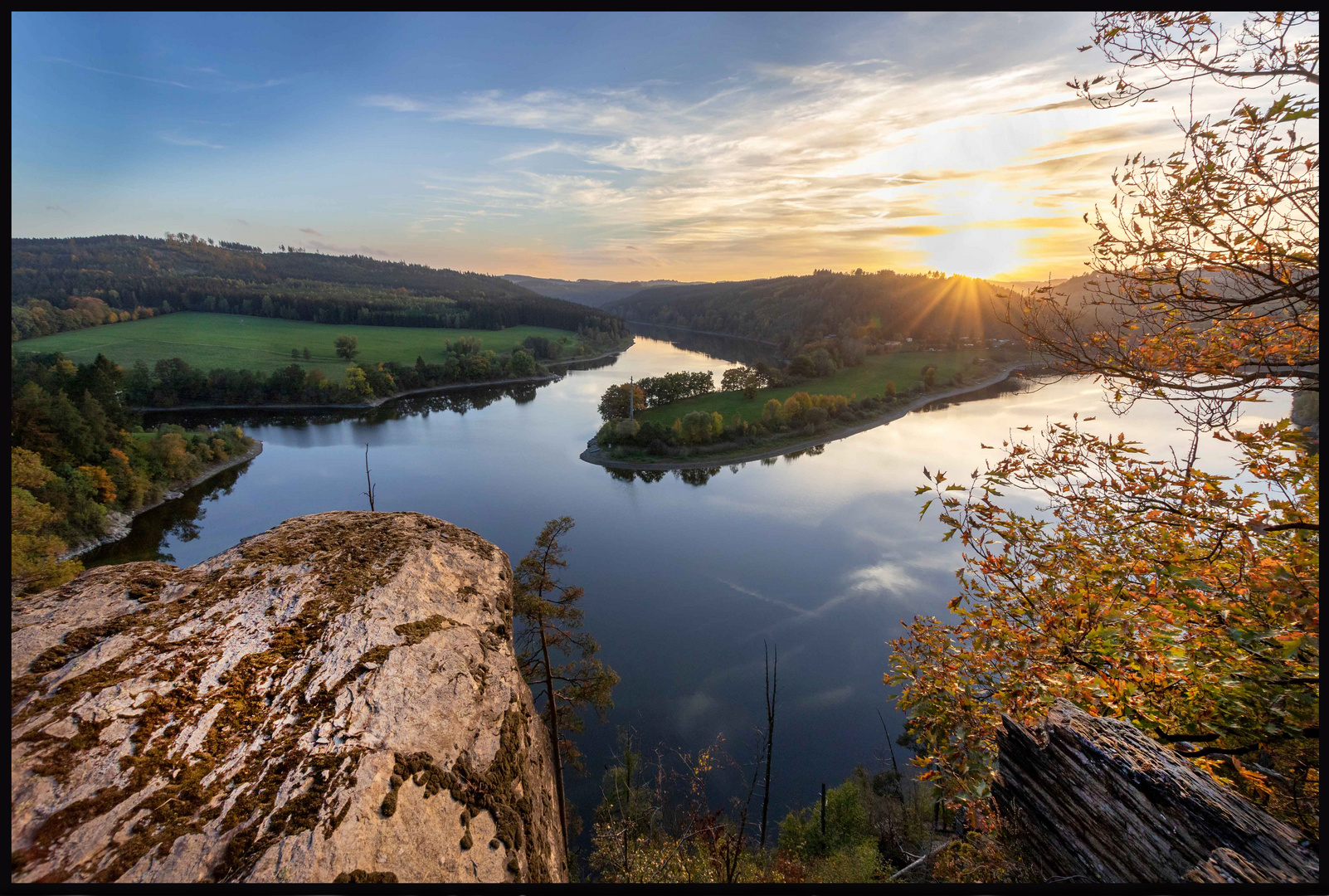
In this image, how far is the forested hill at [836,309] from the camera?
8031 centimetres

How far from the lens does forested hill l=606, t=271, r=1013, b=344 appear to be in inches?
3162

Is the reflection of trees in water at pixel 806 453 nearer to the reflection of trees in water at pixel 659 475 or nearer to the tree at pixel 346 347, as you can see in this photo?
the reflection of trees in water at pixel 659 475

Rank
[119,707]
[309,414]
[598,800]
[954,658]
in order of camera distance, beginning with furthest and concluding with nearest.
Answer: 1. [309,414]
2. [598,800]
3. [954,658]
4. [119,707]

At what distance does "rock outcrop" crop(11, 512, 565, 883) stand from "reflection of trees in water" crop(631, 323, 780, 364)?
7176 centimetres

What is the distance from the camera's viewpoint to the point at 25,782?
1.48m

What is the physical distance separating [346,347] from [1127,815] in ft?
227

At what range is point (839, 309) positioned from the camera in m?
97.3

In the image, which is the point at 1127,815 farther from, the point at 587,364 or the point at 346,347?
the point at 587,364

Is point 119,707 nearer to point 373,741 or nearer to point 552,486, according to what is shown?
point 373,741

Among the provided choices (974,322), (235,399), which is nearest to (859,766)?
(235,399)

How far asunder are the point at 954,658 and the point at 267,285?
109253 millimetres

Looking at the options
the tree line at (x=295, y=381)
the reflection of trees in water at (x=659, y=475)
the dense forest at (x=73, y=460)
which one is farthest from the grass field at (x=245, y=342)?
the reflection of trees in water at (x=659, y=475)

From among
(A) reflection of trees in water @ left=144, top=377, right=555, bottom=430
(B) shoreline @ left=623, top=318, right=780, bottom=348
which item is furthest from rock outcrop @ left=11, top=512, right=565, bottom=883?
(B) shoreline @ left=623, top=318, right=780, bottom=348
